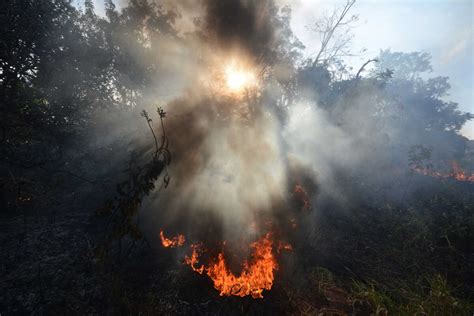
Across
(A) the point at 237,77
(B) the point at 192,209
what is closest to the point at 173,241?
(B) the point at 192,209

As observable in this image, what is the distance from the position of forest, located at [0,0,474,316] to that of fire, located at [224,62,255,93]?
0.09m

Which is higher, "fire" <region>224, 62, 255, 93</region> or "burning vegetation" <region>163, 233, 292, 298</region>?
"fire" <region>224, 62, 255, 93</region>

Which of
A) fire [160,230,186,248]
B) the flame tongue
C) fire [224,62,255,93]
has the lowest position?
the flame tongue

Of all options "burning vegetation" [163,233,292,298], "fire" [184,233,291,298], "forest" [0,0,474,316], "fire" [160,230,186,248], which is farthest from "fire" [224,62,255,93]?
"fire" [184,233,291,298]

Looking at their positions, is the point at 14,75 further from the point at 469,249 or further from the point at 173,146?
the point at 469,249

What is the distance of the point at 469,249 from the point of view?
9.94 metres

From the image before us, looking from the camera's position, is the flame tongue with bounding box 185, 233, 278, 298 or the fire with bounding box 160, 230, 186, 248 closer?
the flame tongue with bounding box 185, 233, 278, 298

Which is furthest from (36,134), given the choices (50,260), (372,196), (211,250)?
(372,196)

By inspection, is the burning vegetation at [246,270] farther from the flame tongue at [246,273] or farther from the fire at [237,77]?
the fire at [237,77]

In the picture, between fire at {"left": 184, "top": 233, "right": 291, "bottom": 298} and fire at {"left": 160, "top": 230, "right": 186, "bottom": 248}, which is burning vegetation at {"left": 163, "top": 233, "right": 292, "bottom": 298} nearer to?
fire at {"left": 184, "top": 233, "right": 291, "bottom": 298}

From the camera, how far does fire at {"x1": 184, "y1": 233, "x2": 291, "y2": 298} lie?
6.02 metres

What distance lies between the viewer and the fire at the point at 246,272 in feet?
19.7

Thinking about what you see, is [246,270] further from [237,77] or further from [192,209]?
[237,77]

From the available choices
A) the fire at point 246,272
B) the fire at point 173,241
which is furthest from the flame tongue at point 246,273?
the fire at point 173,241
